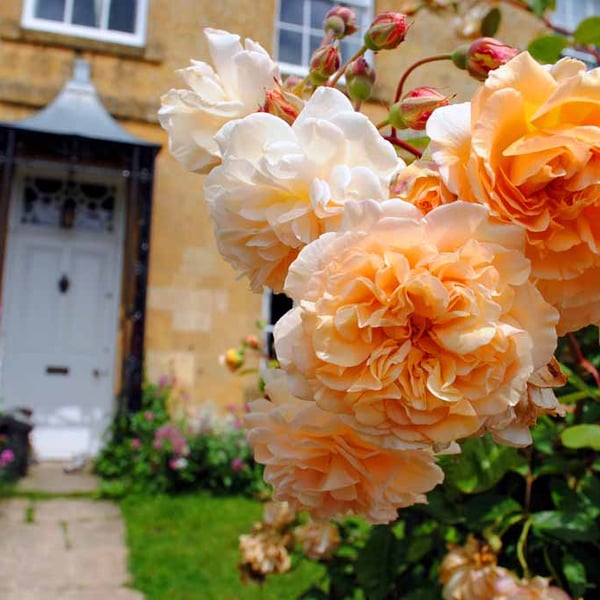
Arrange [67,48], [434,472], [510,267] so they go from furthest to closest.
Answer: [67,48] < [434,472] < [510,267]

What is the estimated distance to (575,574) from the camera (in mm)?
1005

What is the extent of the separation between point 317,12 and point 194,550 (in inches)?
204

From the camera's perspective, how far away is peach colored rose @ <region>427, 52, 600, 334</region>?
1.34ft

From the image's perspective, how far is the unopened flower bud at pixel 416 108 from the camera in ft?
1.77

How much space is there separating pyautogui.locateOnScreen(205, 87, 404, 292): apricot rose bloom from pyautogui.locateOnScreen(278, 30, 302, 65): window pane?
6.42m

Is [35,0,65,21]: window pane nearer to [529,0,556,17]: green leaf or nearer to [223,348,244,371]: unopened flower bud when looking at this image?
[223,348,244,371]: unopened flower bud

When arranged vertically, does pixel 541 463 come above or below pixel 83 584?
above

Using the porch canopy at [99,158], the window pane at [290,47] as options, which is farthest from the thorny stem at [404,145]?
the window pane at [290,47]

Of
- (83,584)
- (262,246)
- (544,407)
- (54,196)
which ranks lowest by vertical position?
(83,584)

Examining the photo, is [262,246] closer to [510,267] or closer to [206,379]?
[510,267]

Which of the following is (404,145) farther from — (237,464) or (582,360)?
(237,464)

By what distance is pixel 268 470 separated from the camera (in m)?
0.56

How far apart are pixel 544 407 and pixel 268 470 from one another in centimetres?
23

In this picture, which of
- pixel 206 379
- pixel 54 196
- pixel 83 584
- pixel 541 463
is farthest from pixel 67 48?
pixel 541 463
